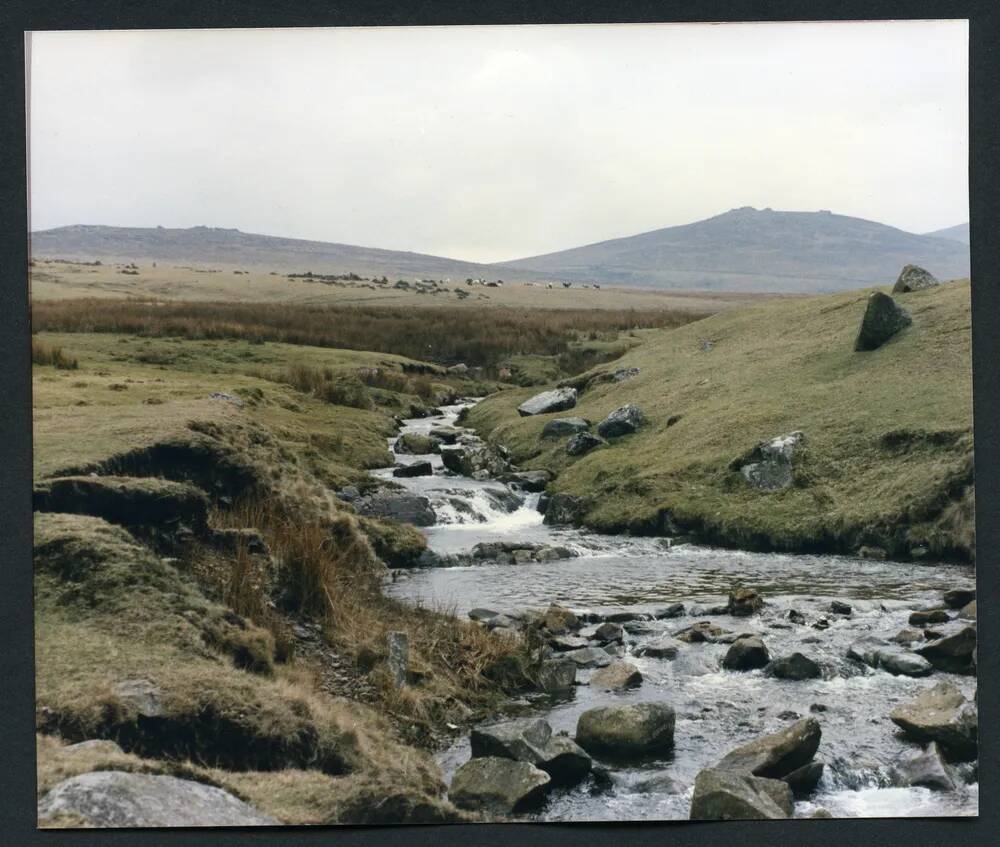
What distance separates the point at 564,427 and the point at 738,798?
10.8 metres

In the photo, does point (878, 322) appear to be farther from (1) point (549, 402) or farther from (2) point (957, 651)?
(2) point (957, 651)

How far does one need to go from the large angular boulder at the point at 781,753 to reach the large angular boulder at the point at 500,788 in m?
1.79

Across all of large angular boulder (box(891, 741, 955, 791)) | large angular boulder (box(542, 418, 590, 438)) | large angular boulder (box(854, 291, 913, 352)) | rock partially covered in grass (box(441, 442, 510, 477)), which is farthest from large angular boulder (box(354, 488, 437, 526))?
large angular boulder (box(854, 291, 913, 352))

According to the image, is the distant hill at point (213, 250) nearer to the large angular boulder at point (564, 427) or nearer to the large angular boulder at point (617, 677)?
the large angular boulder at point (564, 427)

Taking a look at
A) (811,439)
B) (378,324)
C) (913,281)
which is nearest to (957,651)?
(811,439)

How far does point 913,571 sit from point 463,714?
6.25 metres

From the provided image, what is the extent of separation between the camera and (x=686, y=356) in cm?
2212

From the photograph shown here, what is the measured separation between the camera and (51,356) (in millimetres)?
10070

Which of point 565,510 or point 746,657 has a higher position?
point 565,510

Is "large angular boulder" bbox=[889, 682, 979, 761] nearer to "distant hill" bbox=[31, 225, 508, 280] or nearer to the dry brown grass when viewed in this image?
"distant hill" bbox=[31, 225, 508, 280]

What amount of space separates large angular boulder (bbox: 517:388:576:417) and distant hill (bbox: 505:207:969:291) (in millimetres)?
3253

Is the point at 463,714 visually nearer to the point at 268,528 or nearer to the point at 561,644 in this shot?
the point at 561,644

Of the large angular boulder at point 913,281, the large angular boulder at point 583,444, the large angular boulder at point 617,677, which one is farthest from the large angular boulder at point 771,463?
the large angular boulder at point 617,677

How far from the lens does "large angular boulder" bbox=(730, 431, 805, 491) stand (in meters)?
14.3
